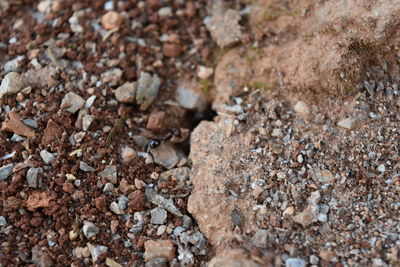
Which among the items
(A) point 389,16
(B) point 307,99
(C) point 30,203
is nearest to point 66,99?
(C) point 30,203

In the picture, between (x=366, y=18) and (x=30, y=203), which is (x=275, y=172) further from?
(x=30, y=203)

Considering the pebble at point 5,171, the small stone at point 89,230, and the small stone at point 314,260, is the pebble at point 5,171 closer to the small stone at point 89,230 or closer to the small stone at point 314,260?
the small stone at point 89,230

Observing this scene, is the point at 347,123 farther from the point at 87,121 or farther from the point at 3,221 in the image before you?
the point at 3,221

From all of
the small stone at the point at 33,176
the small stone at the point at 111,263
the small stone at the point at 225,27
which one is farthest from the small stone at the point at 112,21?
the small stone at the point at 111,263

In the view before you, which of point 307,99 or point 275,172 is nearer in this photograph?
point 275,172

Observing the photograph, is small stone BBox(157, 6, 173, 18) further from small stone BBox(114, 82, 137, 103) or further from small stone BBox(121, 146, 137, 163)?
small stone BBox(121, 146, 137, 163)

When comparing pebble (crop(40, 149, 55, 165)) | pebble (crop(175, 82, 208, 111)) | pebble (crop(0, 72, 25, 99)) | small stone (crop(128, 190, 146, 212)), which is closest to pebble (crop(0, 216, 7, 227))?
pebble (crop(40, 149, 55, 165))

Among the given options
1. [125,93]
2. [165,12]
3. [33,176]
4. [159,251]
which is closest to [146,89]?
[125,93]
